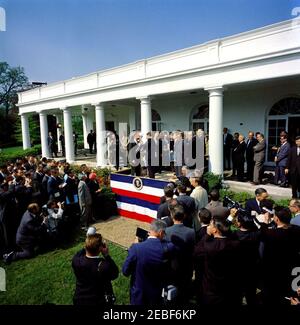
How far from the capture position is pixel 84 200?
7.66 metres

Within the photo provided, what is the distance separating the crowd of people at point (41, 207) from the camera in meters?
6.04

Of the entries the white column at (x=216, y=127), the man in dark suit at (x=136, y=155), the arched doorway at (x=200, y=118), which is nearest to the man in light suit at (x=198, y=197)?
the white column at (x=216, y=127)

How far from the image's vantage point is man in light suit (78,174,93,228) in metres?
7.60

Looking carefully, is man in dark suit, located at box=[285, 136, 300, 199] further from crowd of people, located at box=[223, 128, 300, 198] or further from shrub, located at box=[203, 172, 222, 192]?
shrub, located at box=[203, 172, 222, 192]

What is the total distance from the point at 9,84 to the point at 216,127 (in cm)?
5052

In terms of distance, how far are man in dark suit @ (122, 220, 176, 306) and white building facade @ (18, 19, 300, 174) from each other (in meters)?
7.57

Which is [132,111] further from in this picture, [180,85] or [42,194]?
[42,194]

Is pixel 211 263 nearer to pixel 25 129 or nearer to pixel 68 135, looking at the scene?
pixel 68 135

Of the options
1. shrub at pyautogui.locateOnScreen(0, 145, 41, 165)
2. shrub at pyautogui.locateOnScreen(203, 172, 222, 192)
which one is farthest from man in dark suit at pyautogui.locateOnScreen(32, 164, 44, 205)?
shrub at pyautogui.locateOnScreen(0, 145, 41, 165)

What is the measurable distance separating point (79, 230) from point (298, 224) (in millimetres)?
5985

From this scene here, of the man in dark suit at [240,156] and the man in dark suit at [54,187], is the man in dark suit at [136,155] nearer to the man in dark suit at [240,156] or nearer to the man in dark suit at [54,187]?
the man in dark suit at [54,187]

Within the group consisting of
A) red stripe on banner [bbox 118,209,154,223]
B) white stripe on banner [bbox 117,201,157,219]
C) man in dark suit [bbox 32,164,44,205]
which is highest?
man in dark suit [bbox 32,164,44,205]
